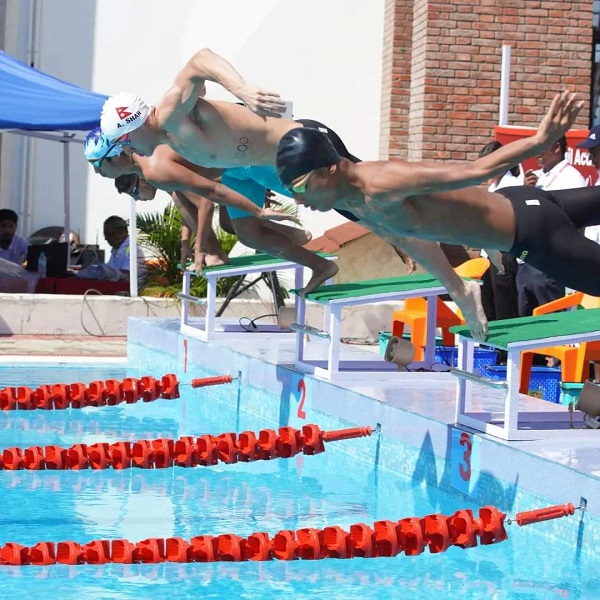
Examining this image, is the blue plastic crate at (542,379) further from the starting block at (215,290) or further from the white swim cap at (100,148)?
the white swim cap at (100,148)

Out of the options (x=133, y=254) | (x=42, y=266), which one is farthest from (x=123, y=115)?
(x=42, y=266)

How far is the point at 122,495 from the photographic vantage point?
6859 mm

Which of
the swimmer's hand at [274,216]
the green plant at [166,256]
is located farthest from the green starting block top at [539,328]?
the green plant at [166,256]

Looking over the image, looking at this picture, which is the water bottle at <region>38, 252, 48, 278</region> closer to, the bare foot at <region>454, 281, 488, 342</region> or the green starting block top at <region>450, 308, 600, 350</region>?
the green starting block top at <region>450, 308, 600, 350</region>

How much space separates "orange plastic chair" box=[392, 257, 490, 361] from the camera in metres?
9.94

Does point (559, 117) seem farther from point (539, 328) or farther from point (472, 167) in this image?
point (539, 328)

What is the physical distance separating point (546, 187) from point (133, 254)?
517 cm

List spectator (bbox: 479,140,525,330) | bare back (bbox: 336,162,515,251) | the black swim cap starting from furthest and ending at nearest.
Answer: spectator (bbox: 479,140,525,330), bare back (bbox: 336,162,515,251), the black swim cap

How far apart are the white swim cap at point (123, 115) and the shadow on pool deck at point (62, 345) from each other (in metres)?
4.52

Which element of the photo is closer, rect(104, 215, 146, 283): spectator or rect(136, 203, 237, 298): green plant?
rect(136, 203, 237, 298): green plant

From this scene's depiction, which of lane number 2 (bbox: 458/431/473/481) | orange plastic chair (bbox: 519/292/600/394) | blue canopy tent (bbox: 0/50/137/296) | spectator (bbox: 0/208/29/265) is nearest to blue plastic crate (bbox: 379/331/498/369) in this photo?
orange plastic chair (bbox: 519/292/600/394)

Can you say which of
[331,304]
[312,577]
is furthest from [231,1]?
A: [312,577]

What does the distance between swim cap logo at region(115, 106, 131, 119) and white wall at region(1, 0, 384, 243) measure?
9254 mm

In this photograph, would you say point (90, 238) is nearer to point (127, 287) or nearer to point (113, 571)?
point (127, 287)
